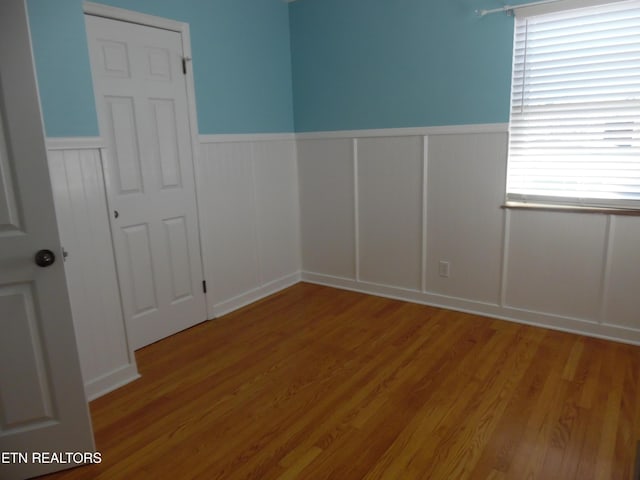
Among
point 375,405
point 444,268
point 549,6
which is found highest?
point 549,6

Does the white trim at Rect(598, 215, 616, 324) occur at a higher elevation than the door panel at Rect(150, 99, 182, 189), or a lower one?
lower

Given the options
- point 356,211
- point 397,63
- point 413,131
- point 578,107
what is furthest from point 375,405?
point 397,63

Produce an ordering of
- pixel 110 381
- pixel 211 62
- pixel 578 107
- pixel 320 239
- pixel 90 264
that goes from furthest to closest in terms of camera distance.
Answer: pixel 320 239 < pixel 211 62 < pixel 578 107 < pixel 110 381 < pixel 90 264

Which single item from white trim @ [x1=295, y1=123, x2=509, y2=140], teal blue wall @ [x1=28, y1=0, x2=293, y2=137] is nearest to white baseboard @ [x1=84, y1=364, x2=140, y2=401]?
teal blue wall @ [x1=28, y1=0, x2=293, y2=137]

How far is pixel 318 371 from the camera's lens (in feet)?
8.89

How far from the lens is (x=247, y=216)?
381 centimetres

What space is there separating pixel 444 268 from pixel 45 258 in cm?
277

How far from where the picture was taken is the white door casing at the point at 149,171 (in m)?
2.75

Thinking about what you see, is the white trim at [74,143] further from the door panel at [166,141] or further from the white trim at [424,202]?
the white trim at [424,202]

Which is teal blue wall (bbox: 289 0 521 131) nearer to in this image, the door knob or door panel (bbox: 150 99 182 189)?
door panel (bbox: 150 99 182 189)

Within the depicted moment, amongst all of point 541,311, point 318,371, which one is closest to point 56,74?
point 318,371

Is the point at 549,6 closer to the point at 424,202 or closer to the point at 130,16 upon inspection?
the point at 424,202

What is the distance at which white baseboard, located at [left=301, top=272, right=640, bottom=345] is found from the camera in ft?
9.77

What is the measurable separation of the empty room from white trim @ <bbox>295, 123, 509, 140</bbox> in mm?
19
